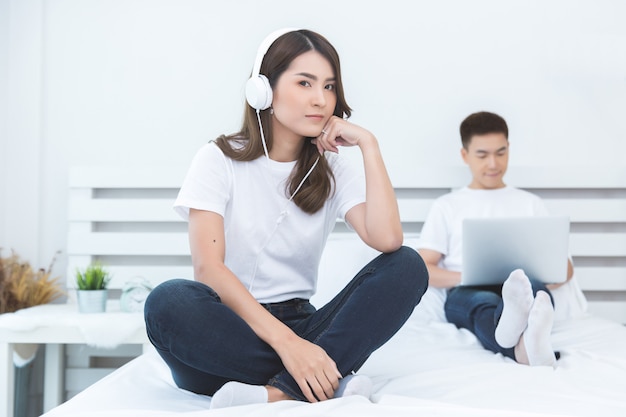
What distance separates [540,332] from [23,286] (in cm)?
177

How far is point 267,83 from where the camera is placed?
4.98ft

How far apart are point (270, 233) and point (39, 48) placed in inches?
63.2

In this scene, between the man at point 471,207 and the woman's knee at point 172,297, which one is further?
the man at point 471,207

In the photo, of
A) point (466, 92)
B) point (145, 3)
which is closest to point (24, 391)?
point (145, 3)

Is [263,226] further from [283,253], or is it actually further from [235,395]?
[235,395]

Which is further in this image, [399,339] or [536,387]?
[399,339]

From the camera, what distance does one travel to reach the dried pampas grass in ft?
7.99

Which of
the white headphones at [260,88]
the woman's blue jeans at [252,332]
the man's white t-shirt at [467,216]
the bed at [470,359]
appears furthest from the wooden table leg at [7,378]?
the man's white t-shirt at [467,216]

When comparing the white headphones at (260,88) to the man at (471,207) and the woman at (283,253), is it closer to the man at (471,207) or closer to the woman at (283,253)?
the woman at (283,253)

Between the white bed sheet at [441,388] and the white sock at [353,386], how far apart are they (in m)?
0.03

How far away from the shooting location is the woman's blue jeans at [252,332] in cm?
122

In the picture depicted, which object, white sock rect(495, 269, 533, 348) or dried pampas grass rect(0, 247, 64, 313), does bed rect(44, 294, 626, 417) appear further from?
dried pampas grass rect(0, 247, 64, 313)

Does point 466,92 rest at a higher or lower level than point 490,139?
higher

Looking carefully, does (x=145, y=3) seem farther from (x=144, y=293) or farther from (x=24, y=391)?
(x=24, y=391)
